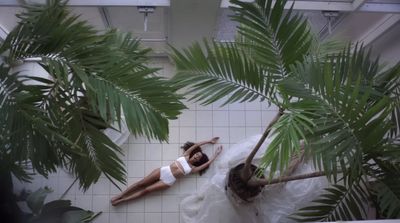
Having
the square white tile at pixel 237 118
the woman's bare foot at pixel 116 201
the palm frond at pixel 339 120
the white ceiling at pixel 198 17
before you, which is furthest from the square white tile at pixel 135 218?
the palm frond at pixel 339 120

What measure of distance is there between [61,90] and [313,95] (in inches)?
35.4

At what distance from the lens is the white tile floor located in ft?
10.4

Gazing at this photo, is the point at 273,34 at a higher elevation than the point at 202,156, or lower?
higher

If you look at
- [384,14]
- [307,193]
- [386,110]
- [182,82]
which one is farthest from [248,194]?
[384,14]

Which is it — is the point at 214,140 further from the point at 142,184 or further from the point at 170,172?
the point at 142,184

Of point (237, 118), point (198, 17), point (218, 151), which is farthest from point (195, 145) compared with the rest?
point (198, 17)

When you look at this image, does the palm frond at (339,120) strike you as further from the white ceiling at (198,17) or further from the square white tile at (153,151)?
the square white tile at (153,151)

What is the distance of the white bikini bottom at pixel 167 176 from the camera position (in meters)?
3.13

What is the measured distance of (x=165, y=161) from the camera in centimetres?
332

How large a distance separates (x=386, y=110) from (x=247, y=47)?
2.04ft

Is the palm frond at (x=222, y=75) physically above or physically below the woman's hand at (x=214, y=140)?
above

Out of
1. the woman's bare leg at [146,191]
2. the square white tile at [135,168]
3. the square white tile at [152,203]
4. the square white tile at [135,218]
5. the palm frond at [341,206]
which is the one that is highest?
the square white tile at [135,168]

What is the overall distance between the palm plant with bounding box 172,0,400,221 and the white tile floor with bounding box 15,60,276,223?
5.61 feet

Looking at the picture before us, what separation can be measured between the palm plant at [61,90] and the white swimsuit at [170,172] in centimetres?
179
